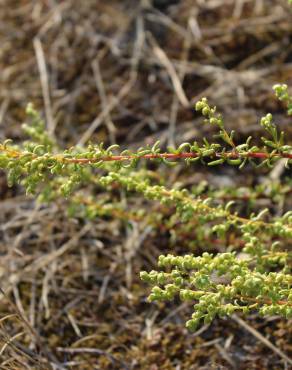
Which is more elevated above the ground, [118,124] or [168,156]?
[168,156]

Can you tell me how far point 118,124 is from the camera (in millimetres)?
3738

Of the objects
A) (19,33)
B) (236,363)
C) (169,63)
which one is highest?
(19,33)

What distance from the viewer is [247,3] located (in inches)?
165

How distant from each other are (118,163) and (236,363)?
1128 mm

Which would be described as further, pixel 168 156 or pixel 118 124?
pixel 118 124

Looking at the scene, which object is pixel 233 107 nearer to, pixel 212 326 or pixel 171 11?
pixel 171 11

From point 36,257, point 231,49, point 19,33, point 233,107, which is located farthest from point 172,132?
point 19,33

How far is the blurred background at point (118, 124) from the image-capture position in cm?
269

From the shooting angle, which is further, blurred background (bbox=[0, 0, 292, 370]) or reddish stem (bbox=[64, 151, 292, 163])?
blurred background (bbox=[0, 0, 292, 370])

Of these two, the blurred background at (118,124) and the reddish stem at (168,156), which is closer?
the reddish stem at (168,156)

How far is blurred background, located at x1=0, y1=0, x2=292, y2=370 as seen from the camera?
106 inches

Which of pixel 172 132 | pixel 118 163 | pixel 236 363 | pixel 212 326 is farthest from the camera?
pixel 172 132

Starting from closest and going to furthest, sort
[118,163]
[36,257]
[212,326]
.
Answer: [118,163] → [212,326] → [36,257]

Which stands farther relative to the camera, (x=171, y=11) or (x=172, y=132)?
(x=171, y=11)
